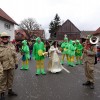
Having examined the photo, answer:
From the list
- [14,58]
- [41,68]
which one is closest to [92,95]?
[14,58]

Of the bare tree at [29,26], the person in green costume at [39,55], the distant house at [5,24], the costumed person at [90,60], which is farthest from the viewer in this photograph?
the bare tree at [29,26]

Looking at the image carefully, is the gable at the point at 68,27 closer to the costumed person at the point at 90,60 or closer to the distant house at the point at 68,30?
the distant house at the point at 68,30

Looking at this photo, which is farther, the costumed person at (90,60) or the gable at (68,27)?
the gable at (68,27)

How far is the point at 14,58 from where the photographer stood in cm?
749

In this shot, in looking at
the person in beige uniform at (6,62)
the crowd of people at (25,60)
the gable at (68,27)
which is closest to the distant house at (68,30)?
the gable at (68,27)

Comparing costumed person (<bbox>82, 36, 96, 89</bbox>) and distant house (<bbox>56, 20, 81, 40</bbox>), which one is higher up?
distant house (<bbox>56, 20, 81, 40</bbox>)

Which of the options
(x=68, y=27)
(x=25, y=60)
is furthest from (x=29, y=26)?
(x=25, y=60)

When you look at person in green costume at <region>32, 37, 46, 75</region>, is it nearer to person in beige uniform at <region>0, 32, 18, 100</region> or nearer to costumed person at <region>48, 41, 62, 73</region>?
costumed person at <region>48, 41, 62, 73</region>

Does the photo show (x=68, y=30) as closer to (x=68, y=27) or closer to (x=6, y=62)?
(x=68, y=27)

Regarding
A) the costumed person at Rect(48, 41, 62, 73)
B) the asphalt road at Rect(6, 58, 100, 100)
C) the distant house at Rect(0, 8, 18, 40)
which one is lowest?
the asphalt road at Rect(6, 58, 100, 100)

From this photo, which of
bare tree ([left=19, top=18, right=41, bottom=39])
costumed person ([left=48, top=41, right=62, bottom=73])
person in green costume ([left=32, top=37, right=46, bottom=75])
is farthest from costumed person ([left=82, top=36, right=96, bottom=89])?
bare tree ([left=19, top=18, right=41, bottom=39])

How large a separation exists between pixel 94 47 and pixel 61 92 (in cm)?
209

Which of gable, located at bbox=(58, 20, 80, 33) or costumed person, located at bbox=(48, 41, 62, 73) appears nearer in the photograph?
costumed person, located at bbox=(48, 41, 62, 73)

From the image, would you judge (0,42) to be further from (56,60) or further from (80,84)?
(56,60)
